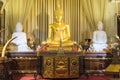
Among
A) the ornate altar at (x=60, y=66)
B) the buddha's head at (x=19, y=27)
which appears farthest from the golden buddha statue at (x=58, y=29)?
the ornate altar at (x=60, y=66)

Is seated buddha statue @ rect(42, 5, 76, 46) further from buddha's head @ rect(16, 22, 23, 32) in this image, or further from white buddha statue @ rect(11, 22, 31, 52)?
buddha's head @ rect(16, 22, 23, 32)

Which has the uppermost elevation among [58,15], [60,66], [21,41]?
[58,15]

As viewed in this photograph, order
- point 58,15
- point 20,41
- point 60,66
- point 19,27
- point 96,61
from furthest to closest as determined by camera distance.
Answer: point 58,15 < point 19,27 < point 20,41 < point 96,61 < point 60,66

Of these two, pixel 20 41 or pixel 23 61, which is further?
pixel 20 41

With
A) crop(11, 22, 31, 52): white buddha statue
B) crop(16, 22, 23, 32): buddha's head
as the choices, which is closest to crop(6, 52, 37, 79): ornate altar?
crop(11, 22, 31, 52): white buddha statue

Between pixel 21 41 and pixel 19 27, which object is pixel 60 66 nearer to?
pixel 21 41

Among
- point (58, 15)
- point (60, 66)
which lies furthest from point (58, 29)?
point (60, 66)

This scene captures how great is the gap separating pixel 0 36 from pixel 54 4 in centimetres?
208

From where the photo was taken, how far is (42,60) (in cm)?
709

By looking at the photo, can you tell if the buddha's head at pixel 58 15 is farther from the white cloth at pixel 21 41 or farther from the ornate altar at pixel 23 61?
the ornate altar at pixel 23 61

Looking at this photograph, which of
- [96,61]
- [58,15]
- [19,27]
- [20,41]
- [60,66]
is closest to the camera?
[60,66]

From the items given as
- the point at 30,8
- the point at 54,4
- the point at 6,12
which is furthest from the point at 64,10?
the point at 6,12

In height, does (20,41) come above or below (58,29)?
below

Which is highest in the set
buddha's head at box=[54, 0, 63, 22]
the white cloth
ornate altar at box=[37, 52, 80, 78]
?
buddha's head at box=[54, 0, 63, 22]
